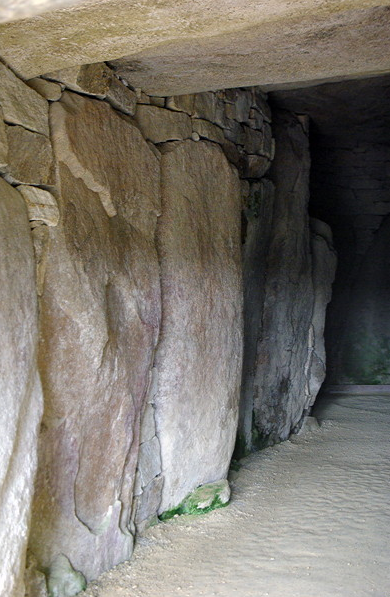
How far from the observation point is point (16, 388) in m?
2.72

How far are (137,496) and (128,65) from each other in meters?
2.52

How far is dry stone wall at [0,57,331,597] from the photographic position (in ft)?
9.56

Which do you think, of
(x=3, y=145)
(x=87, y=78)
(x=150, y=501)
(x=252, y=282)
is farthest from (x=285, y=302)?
(x=3, y=145)

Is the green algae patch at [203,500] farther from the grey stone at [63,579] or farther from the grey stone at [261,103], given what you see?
the grey stone at [261,103]

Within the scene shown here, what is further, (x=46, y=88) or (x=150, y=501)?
(x=150, y=501)

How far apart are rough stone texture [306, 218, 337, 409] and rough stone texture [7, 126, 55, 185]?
439cm

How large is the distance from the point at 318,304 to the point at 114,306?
3.90 meters

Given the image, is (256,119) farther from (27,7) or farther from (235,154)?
(27,7)

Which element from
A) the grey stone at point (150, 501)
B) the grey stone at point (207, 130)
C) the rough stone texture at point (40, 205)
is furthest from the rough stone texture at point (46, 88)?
the grey stone at point (150, 501)

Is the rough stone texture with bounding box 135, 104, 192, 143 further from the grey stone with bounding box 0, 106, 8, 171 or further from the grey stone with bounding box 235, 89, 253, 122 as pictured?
the grey stone with bounding box 0, 106, 8, 171

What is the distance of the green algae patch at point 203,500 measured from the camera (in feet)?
14.1

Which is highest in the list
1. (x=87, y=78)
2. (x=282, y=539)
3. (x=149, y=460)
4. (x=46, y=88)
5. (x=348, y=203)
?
(x=348, y=203)

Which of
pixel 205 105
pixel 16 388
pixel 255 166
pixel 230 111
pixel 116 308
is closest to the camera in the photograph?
pixel 16 388

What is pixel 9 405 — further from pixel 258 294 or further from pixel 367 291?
pixel 367 291
